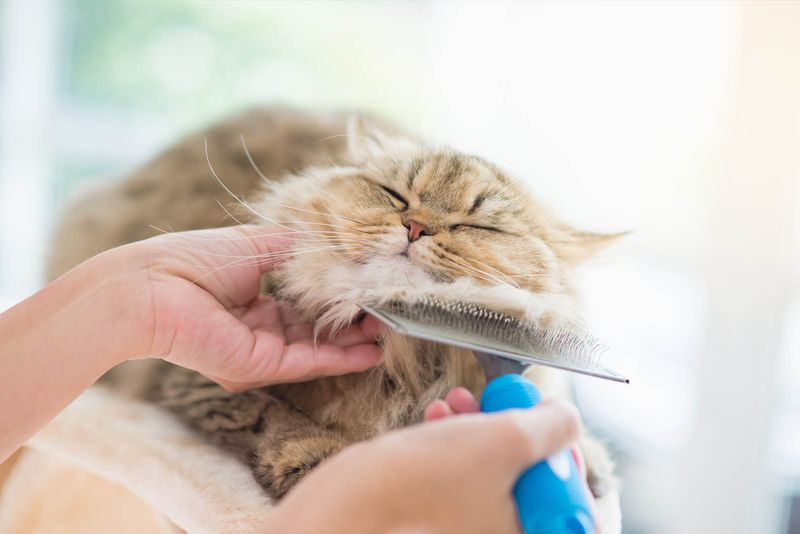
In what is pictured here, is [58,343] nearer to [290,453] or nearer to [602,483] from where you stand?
[290,453]

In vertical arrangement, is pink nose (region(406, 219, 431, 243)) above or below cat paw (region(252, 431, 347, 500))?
above

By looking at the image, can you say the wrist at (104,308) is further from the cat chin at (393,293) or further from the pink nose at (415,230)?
the pink nose at (415,230)

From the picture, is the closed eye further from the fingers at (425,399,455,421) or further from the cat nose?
the fingers at (425,399,455,421)

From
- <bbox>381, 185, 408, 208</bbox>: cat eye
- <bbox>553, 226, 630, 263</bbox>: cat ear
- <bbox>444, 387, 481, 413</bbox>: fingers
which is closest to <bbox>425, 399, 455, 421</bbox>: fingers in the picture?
<bbox>444, 387, 481, 413</bbox>: fingers

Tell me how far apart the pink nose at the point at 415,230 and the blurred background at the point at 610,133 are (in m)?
0.41

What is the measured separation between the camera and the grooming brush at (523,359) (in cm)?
63

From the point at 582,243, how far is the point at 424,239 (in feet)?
1.34

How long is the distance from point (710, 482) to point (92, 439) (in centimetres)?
192

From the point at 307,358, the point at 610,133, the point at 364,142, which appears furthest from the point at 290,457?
the point at 610,133

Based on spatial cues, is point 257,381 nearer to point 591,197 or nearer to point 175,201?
point 175,201

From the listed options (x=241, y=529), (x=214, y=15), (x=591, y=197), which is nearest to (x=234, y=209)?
(x=241, y=529)

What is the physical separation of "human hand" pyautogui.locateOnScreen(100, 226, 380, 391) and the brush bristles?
0.71ft

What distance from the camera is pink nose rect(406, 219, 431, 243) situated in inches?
41.0

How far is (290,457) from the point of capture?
3.36ft
